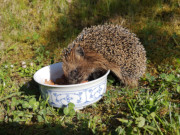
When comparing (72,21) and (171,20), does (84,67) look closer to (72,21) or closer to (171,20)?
(72,21)

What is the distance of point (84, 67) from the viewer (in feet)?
10.2

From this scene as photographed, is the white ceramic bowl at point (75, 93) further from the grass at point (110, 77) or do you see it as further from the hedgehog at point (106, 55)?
the hedgehog at point (106, 55)

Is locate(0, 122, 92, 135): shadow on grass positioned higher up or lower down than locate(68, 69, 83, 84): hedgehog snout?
lower down

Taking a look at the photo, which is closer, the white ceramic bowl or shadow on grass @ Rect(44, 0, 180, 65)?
the white ceramic bowl

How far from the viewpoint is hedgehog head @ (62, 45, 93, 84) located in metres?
2.93

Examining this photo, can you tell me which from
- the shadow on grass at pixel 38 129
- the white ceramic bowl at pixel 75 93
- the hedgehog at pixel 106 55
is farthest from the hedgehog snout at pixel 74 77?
the shadow on grass at pixel 38 129

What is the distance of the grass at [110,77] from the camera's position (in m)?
2.17

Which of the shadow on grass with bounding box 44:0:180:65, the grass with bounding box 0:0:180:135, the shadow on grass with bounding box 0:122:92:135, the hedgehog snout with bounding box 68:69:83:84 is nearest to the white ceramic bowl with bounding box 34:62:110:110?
the grass with bounding box 0:0:180:135

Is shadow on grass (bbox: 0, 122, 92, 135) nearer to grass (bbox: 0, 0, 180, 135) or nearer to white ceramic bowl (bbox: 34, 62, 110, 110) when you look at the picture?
grass (bbox: 0, 0, 180, 135)

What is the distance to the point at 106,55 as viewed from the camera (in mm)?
2932

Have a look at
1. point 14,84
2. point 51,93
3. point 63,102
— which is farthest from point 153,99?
point 14,84

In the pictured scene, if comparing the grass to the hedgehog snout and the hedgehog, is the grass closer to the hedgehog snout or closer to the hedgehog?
the hedgehog

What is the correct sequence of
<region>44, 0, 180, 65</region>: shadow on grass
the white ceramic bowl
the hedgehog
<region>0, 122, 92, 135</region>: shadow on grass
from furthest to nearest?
<region>44, 0, 180, 65</region>: shadow on grass < the hedgehog < the white ceramic bowl < <region>0, 122, 92, 135</region>: shadow on grass

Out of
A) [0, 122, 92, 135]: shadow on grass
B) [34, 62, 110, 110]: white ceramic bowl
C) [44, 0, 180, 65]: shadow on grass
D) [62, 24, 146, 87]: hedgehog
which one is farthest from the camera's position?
[44, 0, 180, 65]: shadow on grass
